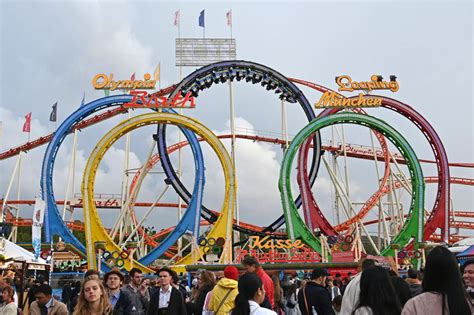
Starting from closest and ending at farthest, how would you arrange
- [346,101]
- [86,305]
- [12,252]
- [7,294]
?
[86,305] < [7,294] < [12,252] < [346,101]

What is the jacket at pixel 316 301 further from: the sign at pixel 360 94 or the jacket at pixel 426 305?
the sign at pixel 360 94

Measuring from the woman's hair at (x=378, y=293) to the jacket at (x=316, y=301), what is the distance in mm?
1588

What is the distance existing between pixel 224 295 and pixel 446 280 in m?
2.32

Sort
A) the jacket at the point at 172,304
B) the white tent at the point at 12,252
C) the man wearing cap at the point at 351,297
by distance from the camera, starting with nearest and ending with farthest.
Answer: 1. the man wearing cap at the point at 351,297
2. the jacket at the point at 172,304
3. the white tent at the point at 12,252

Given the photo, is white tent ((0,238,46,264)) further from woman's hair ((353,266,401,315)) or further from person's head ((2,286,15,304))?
woman's hair ((353,266,401,315))

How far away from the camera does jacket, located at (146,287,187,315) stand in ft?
16.8

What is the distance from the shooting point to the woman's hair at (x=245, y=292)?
3336 millimetres

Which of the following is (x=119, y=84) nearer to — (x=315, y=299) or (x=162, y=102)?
(x=162, y=102)

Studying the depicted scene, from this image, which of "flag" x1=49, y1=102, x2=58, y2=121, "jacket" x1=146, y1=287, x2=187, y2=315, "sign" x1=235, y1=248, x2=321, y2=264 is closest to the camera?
"jacket" x1=146, y1=287, x2=187, y2=315

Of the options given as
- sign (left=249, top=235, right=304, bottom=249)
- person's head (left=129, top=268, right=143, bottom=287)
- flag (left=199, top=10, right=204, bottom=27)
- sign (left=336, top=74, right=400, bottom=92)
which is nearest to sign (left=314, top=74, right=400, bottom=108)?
sign (left=336, top=74, right=400, bottom=92)

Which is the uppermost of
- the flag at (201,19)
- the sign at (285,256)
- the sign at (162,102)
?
the flag at (201,19)

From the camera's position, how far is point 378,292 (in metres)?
3.14

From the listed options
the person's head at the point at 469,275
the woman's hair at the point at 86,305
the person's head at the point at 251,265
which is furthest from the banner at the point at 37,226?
the person's head at the point at 469,275

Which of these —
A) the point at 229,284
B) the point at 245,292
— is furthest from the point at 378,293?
the point at 229,284
